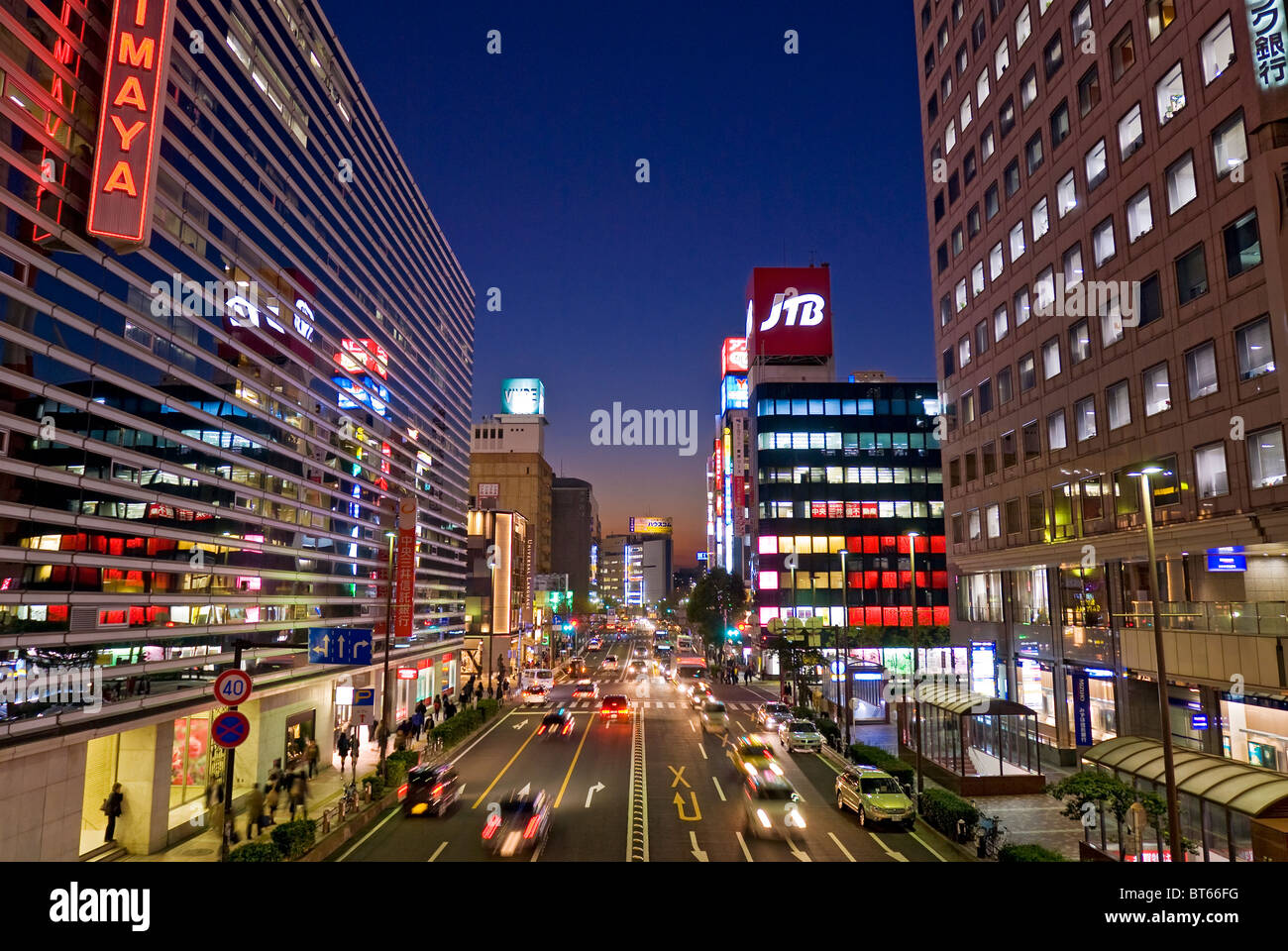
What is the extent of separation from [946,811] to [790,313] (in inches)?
3592

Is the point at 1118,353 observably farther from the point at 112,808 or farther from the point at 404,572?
the point at 112,808

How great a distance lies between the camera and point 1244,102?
974 inches

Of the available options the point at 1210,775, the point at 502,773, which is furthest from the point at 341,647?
the point at 1210,775

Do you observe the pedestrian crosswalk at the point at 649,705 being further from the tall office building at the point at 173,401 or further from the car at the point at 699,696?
the tall office building at the point at 173,401

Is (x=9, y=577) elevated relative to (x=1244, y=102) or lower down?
lower down

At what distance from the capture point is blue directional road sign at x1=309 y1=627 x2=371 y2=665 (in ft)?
100

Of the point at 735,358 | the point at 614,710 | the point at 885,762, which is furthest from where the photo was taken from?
the point at 735,358

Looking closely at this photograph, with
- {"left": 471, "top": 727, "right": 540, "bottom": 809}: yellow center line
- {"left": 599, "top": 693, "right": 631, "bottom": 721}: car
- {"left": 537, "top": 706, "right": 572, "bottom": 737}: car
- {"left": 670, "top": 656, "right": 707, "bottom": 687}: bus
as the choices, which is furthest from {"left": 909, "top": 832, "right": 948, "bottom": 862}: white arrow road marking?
{"left": 670, "top": 656, "right": 707, "bottom": 687}: bus

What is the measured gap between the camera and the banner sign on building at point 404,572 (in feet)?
146

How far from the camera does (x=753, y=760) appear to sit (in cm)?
2809

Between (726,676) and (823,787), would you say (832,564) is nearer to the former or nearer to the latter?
(726,676)

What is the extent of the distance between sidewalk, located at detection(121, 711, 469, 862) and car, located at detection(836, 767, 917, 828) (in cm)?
1731
